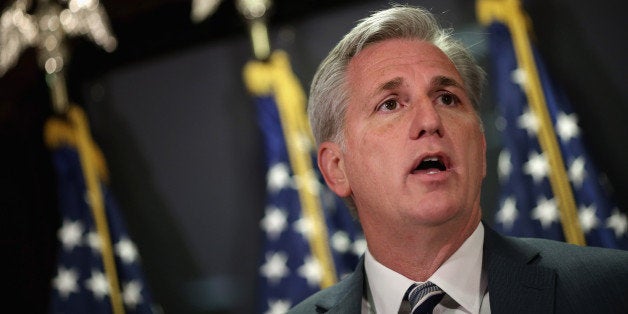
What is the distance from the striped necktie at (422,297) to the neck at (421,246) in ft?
0.17

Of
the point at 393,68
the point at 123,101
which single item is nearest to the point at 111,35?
the point at 123,101

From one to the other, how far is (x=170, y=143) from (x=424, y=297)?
8.11ft

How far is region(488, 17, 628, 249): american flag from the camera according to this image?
259cm

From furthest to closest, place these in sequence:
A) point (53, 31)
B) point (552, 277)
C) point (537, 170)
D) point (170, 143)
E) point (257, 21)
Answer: point (53, 31), point (170, 143), point (257, 21), point (537, 170), point (552, 277)

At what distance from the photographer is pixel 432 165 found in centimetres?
170

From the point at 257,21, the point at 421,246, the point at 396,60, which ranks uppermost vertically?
the point at 257,21

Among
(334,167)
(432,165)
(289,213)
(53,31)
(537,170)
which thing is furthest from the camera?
(53,31)

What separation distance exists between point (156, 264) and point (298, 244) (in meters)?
0.99

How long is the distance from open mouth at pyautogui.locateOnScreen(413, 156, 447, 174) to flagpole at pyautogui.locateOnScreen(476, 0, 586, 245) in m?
1.15

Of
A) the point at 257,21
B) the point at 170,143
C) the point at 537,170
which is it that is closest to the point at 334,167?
the point at 537,170

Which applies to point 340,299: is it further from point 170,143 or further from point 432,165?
point 170,143

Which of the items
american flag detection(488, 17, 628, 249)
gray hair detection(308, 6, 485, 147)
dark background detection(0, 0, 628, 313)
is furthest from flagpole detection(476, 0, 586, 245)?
gray hair detection(308, 6, 485, 147)

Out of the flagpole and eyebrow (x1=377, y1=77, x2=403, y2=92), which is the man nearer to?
eyebrow (x1=377, y1=77, x2=403, y2=92)

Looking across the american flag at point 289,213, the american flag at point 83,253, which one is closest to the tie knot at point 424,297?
the american flag at point 289,213
